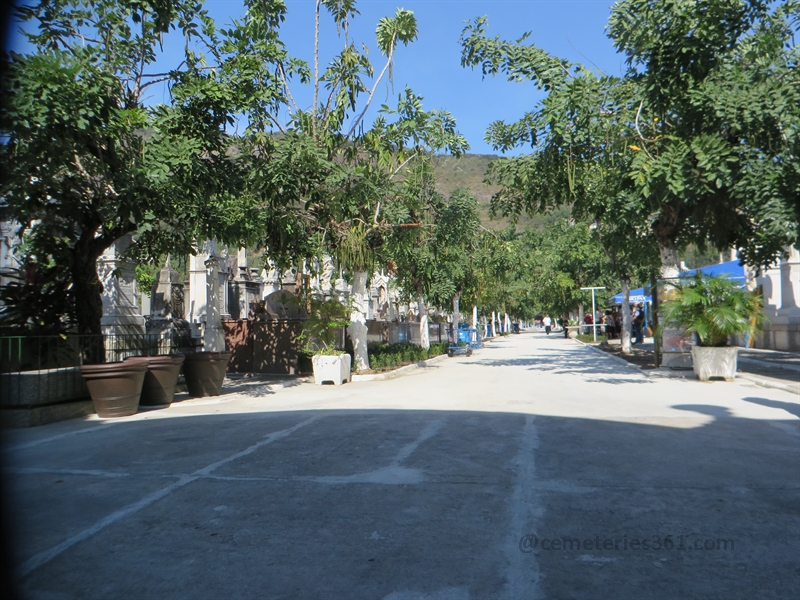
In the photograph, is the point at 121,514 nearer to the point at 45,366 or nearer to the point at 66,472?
the point at 66,472

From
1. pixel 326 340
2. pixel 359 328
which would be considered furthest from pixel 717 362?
pixel 359 328

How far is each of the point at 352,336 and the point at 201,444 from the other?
1238 cm

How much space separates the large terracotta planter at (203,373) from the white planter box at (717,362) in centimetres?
1068

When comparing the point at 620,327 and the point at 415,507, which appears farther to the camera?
the point at 620,327

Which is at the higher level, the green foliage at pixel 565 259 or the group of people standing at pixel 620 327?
the green foliage at pixel 565 259

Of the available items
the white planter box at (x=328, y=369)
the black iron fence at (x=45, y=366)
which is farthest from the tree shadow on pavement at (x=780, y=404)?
the black iron fence at (x=45, y=366)

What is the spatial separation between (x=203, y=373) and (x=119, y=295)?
4711 millimetres

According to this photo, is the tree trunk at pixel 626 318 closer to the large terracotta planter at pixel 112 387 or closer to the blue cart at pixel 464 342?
the blue cart at pixel 464 342

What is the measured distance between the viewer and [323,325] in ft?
60.2

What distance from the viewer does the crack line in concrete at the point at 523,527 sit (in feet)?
12.7

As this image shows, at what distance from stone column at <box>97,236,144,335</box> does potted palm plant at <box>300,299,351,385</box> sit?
169 inches

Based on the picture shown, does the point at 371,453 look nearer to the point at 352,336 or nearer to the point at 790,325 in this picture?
the point at 352,336

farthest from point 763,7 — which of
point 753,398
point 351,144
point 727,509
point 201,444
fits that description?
point 201,444

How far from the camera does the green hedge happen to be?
71.2 ft
